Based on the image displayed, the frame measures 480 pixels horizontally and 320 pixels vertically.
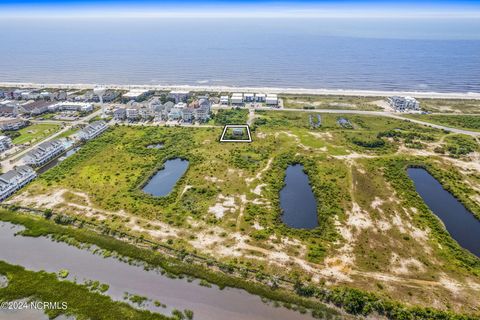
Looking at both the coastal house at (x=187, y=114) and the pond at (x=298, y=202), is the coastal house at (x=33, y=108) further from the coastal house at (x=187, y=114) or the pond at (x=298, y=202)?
the pond at (x=298, y=202)

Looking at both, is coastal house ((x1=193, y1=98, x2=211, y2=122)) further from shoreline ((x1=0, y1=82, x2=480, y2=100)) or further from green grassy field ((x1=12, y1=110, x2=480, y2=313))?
shoreline ((x1=0, y1=82, x2=480, y2=100))

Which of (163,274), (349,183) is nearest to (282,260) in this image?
(163,274)

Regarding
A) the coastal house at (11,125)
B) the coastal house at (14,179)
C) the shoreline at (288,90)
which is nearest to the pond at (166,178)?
the coastal house at (14,179)

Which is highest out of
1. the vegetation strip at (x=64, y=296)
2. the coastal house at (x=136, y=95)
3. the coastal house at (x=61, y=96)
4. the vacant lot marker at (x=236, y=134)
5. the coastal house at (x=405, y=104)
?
the coastal house at (x=405, y=104)

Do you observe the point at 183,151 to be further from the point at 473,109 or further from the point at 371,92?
the point at 473,109

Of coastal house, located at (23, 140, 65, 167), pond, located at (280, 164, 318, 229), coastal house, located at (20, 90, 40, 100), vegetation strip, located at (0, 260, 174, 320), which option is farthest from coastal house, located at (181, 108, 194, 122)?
coastal house, located at (20, 90, 40, 100)

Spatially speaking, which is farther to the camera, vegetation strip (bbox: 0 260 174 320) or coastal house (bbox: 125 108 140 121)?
coastal house (bbox: 125 108 140 121)

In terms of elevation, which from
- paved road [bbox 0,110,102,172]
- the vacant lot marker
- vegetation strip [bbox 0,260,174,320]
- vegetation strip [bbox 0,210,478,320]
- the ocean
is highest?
the ocean
